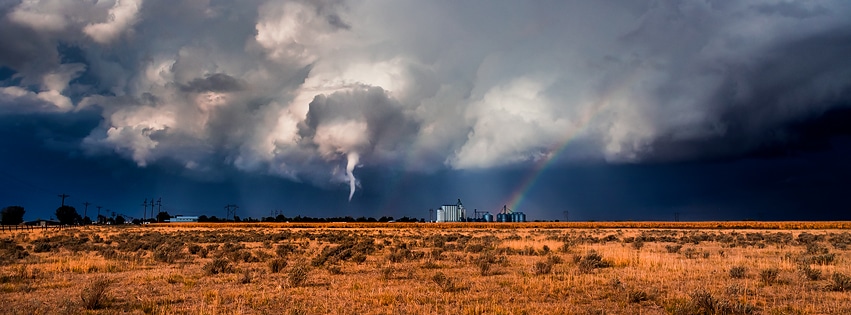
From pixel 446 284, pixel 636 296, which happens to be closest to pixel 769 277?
pixel 636 296

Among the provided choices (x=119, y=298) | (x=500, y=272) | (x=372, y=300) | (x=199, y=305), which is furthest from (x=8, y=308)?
(x=500, y=272)

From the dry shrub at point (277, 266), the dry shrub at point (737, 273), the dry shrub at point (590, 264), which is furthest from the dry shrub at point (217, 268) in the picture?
the dry shrub at point (737, 273)

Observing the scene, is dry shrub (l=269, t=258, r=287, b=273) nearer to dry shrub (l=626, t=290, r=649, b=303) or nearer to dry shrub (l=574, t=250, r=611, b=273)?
dry shrub (l=574, t=250, r=611, b=273)

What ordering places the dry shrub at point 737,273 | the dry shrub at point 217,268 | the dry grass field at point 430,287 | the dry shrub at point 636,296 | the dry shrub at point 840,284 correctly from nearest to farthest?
the dry grass field at point 430,287
the dry shrub at point 636,296
the dry shrub at point 840,284
the dry shrub at point 737,273
the dry shrub at point 217,268

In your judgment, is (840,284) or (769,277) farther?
(769,277)

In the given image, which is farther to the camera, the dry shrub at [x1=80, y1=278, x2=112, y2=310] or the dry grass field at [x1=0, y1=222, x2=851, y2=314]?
the dry shrub at [x1=80, y1=278, x2=112, y2=310]

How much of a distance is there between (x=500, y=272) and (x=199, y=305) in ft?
36.1

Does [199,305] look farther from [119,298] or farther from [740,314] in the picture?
[740,314]

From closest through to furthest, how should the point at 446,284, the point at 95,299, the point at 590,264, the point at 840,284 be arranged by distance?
the point at 95,299 < the point at 840,284 < the point at 446,284 < the point at 590,264

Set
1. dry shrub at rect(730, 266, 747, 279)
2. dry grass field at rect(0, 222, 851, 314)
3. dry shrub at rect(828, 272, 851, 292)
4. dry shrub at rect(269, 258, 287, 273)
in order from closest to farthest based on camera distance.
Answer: dry grass field at rect(0, 222, 851, 314), dry shrub at rect(828, 272, 851, 292), dry shrub at rect(730, 266, 747, 279), dry shrub at rect(269, 258, 287, 273)

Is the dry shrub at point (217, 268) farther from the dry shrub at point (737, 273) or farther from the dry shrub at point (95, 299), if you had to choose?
the dry shrub at point (737, 273)

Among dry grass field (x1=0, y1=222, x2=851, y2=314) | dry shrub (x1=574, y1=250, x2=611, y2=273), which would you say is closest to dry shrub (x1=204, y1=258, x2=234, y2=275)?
dry grass field (x1=0, y1=222, x2=851, y2=314)

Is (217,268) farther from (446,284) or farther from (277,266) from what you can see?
(446,284)

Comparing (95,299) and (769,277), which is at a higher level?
(95,299)
